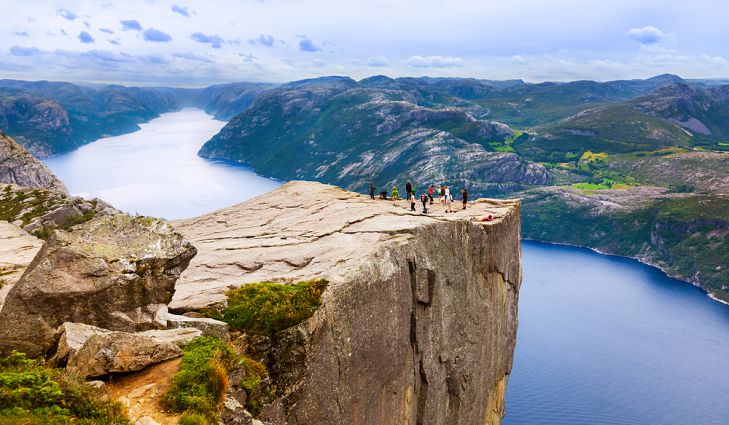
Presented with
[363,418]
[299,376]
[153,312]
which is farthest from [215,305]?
[363,418]

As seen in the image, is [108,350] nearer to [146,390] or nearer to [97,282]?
[146,390]

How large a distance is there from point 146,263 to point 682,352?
138 m

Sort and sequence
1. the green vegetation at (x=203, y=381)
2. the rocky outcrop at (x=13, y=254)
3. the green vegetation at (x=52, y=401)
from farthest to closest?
the rocky outcrop at (x=13, y=254), the green vegetation at (x=203, y=381), the green vegetation at (x=52, y=401)

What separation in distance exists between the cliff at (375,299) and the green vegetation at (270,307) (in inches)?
16.6

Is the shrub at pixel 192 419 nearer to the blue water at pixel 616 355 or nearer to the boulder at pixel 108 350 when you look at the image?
the boulder at pixel 108 350

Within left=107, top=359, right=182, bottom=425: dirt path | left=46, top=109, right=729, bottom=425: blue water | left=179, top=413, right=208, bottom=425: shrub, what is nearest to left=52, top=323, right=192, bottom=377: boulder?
left=107, top=359, right=182, bottom=425: dirt path

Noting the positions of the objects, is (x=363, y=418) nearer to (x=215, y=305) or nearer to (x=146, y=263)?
(x=215, y=305)

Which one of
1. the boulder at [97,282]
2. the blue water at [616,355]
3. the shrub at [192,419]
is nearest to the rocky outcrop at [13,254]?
the boulder at [97,282]

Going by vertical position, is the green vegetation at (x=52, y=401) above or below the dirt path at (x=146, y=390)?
above

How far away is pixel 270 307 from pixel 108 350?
5989 millimetres

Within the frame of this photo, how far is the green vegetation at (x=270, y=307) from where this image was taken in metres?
17.5

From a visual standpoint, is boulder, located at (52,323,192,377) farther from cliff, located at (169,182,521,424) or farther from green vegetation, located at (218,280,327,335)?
cliff, located at (169,182,521,424)

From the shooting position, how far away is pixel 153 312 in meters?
17.0

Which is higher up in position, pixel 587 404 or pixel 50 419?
pixel 50 419
